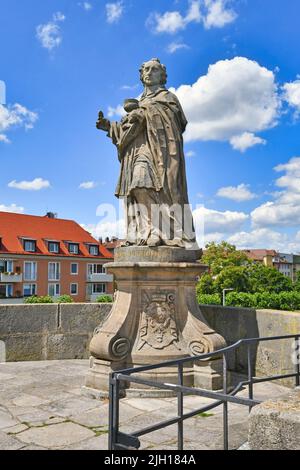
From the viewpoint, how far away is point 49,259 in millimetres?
46250

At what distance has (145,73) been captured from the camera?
638 cm

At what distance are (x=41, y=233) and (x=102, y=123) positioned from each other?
42798 mm

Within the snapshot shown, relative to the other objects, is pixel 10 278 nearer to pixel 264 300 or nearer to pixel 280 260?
pixel 264 300

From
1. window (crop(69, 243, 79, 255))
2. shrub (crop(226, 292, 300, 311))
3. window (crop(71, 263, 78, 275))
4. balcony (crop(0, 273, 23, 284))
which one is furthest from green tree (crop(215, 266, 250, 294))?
balcony (crop(0, 273, 23, 284))

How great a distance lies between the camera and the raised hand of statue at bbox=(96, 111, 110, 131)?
6.59 meters

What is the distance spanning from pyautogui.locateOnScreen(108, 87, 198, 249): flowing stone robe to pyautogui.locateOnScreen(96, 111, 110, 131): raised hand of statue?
39cm

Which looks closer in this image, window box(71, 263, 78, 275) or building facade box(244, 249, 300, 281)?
window box(71, 263, 78, 275)

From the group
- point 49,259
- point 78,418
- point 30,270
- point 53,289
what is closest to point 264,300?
point 53,289

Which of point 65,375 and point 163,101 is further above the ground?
point 163,101

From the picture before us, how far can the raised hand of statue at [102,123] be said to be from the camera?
6592 millimetres

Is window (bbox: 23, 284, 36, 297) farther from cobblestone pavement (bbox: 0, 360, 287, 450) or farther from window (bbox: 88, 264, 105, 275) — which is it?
cobblestone pavement (bbox: 0, 360, 287, 450)

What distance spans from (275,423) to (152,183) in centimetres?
432

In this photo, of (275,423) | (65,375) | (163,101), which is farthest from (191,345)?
(275,423)
